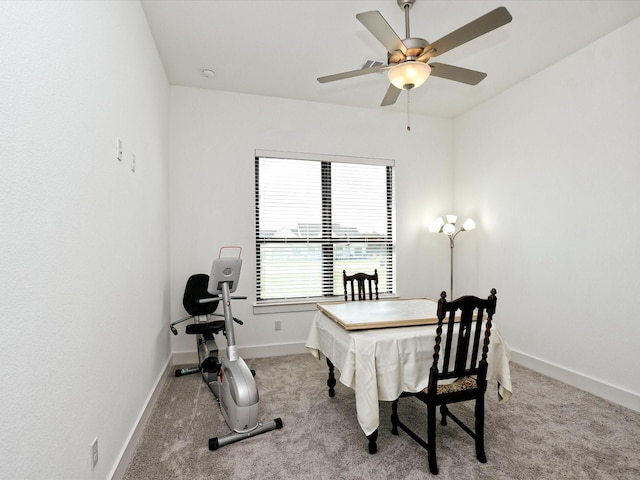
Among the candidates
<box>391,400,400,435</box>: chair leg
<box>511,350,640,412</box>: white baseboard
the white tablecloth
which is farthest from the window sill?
<box>511,350,640,412</box>: white baseboard

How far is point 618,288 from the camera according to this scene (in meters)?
2.90

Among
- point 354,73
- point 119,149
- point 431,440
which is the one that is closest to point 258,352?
point 431,440

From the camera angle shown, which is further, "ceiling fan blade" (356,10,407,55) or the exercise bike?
the exercise bike

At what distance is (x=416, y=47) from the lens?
2137 millimetres

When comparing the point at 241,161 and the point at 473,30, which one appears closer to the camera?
the point at 473,30

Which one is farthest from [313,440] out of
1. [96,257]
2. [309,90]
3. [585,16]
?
[585,16]

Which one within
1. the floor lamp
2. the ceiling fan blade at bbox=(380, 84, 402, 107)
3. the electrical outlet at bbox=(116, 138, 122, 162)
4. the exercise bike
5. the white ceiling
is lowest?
the exercise bike

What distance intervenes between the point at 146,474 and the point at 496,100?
488 cm

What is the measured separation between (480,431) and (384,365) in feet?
2.35

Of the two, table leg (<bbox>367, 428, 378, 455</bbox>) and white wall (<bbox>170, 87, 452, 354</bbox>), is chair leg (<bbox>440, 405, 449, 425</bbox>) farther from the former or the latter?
white wall (<bbox>170, 87, 452, 354</bbox>)

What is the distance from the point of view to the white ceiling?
2617 mm

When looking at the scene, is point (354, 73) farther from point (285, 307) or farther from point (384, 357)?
point (285, 307)

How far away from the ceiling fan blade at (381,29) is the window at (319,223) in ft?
7.50

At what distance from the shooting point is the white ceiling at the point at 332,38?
8.59 feet
